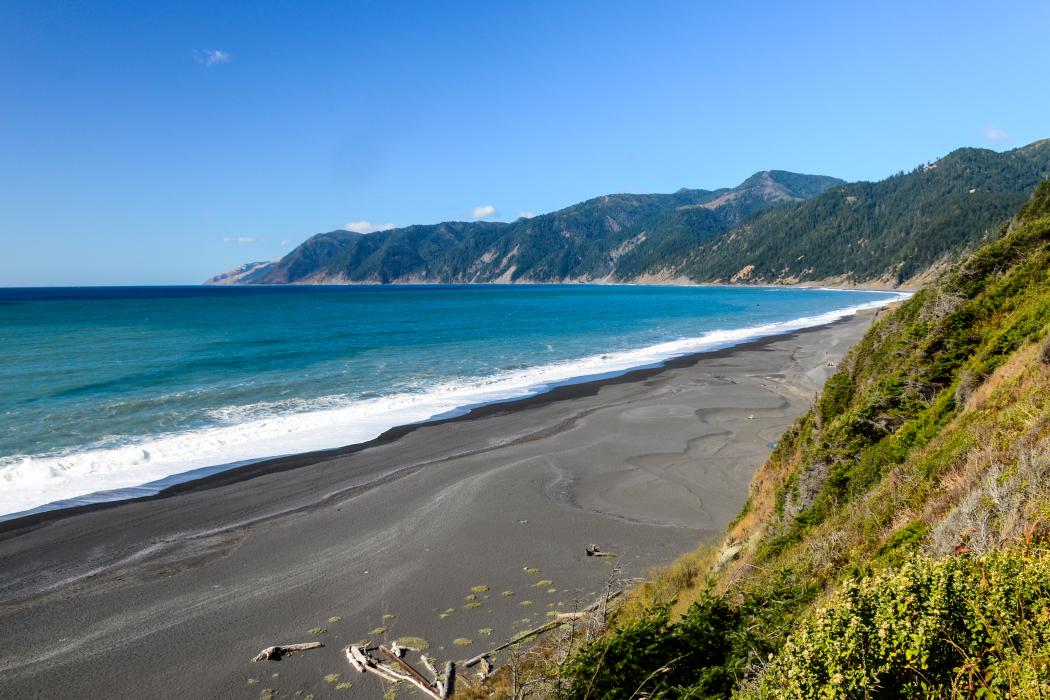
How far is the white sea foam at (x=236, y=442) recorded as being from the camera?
48.8 ft

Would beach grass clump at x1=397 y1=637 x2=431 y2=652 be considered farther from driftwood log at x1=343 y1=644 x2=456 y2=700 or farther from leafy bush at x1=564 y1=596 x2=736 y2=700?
leafy bush at x1=564 y1=596 x2=736 y2=700

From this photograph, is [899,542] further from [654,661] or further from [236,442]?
[236,442]

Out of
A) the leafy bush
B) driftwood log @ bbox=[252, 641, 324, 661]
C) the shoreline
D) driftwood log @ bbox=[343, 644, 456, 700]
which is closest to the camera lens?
the leafy bush

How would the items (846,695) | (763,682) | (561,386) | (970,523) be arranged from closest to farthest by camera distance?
(846,695) → (763,682) → (970,523) → (561,386)

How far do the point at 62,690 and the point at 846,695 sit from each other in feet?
28.7

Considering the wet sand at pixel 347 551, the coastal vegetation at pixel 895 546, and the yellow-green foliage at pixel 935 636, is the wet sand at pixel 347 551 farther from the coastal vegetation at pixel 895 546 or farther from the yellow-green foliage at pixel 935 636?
the yellow-green foliage at pixel 935 636

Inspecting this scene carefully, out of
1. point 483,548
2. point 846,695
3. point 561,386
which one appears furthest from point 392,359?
point 846,695

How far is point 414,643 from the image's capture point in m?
7.59

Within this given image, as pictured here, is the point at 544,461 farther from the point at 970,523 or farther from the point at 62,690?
the point at 970,523

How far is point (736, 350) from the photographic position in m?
38.7

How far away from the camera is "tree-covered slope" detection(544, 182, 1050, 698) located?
9.50ft

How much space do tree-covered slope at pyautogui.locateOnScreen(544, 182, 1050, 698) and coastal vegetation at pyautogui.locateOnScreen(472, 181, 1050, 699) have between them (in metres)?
0.02

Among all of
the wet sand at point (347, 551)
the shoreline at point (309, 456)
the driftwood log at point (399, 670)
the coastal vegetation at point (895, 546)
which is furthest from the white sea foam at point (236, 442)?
the coastal vegetation at point (895, 546)

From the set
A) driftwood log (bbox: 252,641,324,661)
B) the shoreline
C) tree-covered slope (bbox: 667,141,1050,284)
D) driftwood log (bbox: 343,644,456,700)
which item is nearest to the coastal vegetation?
driftwood log (bbox: 343,644,456,700)
